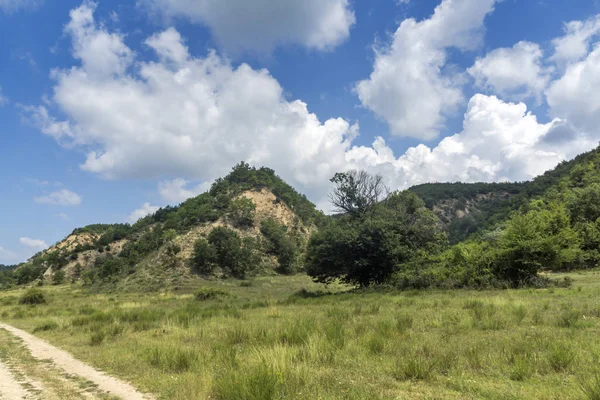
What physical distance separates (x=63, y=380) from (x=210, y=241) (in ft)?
215

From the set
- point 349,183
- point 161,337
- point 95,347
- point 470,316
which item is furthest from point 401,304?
point 349,183

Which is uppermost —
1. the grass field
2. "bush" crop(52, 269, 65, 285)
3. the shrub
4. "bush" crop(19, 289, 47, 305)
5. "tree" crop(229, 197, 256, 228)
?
"tree" crop(229, 197, 256, 228)

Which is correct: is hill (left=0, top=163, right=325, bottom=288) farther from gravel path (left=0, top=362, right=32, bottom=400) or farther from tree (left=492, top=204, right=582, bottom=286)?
gravel path (left=0, top=362, right=32, bottom=400)

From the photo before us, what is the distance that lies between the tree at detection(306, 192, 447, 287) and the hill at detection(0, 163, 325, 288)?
119 feet

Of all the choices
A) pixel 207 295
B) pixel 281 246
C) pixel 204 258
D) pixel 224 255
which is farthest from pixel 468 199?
pixel 207 295

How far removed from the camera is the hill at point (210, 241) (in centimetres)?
6938

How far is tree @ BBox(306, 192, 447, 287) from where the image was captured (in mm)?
31828

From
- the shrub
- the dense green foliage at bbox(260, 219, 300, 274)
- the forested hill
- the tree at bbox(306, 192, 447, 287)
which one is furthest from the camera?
the forested hill

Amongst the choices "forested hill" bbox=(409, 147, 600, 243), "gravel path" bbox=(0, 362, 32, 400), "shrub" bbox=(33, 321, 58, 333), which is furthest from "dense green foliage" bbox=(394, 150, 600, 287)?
"forested hill" bbox=(409, 147, 600, 243)

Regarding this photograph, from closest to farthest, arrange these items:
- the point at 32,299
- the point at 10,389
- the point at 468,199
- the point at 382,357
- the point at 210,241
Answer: the point at 10,389 < the point at 382,357 < the point at 32,299 < the point at 210,241 < the point at 468,199

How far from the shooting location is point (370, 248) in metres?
31.9

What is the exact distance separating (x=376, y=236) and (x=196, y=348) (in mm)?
23837

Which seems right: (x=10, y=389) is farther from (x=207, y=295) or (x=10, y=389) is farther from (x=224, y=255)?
(x=224, y=255)

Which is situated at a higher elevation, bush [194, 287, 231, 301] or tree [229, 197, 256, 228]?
tree [229, 197, 256, 228]
